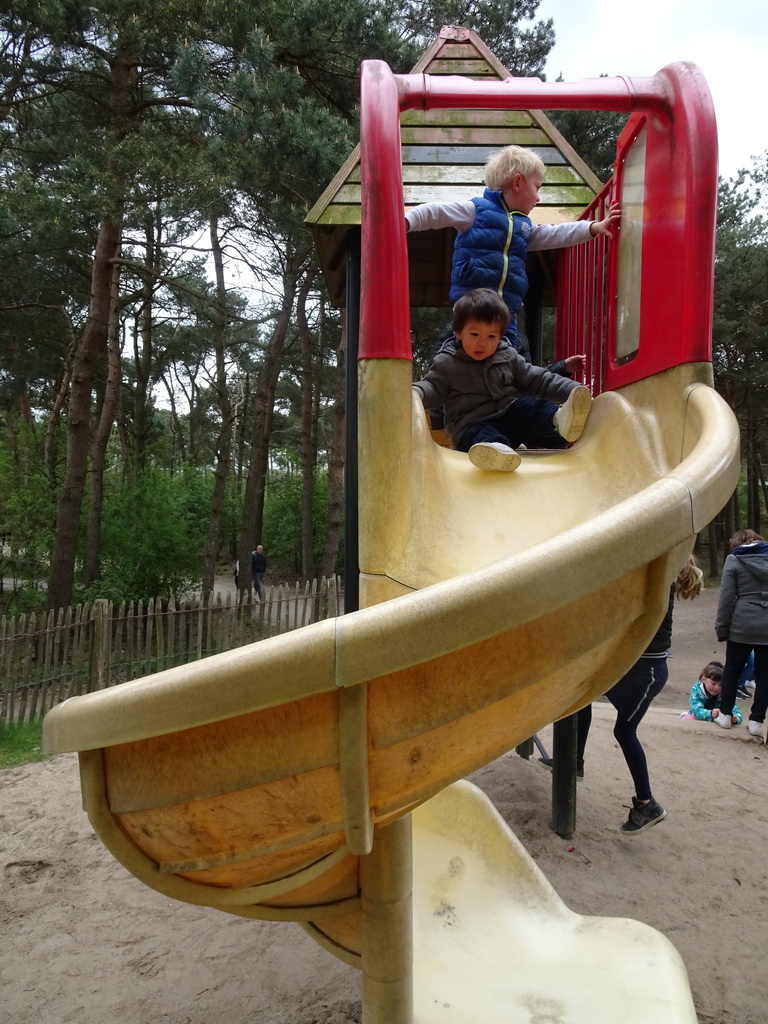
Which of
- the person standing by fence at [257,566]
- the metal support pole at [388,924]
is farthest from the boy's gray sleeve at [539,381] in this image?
the person standing by fence at [257,566]

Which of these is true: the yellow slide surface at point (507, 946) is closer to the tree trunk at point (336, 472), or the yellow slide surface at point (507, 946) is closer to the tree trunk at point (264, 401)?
the tree trunk at point (336, 472)

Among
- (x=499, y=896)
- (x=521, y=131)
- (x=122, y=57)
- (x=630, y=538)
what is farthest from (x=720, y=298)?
(x=630, y=538)

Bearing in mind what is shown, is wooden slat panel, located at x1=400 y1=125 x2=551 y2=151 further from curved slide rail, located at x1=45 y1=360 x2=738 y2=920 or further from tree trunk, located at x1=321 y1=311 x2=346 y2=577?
A: tree trunk, located at x1=321 y1=311 x2=346 y2=577

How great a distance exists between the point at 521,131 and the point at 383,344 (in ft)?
7.68

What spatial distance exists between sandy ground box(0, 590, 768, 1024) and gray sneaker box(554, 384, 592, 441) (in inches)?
64.5

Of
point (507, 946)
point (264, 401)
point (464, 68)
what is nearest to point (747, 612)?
point (507, 946)

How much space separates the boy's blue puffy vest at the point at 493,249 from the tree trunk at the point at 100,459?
9511 mm

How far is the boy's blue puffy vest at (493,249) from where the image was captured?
2219 millimetres

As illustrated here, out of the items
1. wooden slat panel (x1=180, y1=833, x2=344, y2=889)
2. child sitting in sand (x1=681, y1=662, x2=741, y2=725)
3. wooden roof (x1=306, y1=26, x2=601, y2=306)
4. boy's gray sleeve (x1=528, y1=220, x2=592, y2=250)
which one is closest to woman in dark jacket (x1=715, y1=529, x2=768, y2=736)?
child sitting in sand (x1=681, y1=662, x2=741, y2=725)

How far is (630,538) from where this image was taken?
0.99 meters

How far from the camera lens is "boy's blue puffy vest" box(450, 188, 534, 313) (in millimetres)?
2219

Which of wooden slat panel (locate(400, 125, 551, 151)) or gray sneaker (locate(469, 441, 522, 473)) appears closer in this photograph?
gray sneaker (locate(469, 441, 522, 473))

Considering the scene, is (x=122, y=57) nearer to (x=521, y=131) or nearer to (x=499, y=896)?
(x=521, y=131)

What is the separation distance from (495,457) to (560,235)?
94 cm
